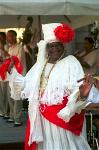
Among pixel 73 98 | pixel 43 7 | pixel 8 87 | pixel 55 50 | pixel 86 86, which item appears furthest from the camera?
pixel 8 87

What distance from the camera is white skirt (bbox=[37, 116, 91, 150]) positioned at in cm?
538

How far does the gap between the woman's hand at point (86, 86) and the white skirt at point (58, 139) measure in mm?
637

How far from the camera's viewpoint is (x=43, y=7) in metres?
7.18

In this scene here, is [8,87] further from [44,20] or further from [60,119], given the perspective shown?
[60,119]

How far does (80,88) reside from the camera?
496cm

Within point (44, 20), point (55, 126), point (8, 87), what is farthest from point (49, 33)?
point (44, 20)

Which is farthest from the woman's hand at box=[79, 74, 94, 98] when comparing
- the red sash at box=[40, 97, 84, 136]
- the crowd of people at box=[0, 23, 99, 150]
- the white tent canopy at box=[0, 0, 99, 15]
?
the white tent canopy at box=[0, 0, 99, 15]

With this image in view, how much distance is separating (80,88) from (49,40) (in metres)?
0.81

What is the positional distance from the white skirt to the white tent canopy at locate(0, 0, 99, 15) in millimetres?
2213

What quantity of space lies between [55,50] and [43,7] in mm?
1877

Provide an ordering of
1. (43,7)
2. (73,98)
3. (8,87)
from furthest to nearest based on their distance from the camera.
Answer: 1. (8,87)
2. (43,7)
3. (73,98)

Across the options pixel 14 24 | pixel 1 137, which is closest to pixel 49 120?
pixel 1 137

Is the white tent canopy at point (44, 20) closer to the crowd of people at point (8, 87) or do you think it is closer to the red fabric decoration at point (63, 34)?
the crowd of people at point (8, 87)

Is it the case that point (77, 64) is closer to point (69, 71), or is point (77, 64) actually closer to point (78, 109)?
point (69, 71)
